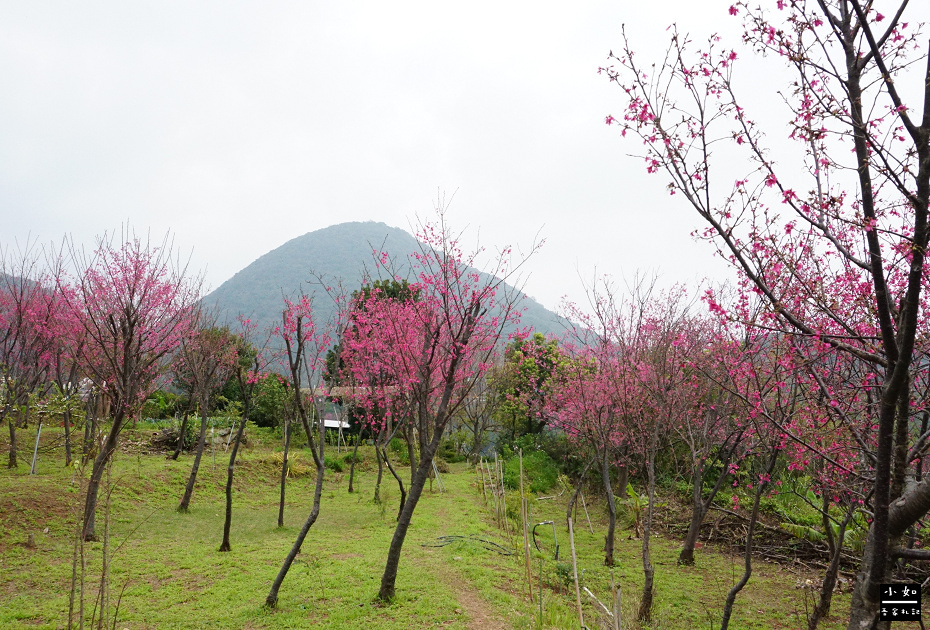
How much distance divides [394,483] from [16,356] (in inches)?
397

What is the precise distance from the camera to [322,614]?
5496mm

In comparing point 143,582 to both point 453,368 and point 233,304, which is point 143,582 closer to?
point 453,368

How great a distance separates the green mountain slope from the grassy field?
173 ft

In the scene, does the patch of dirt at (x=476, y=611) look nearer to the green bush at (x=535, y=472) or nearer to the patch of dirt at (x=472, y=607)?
the patch of dirt at (x=472, y=607)

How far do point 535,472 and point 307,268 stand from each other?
81153 mm

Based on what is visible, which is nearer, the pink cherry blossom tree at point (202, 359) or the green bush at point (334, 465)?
the pink cherry blossom tree at point (202, 359)

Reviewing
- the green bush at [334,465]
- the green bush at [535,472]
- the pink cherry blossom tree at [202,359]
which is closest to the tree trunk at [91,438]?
the pink cherry blossom tree at [202,359]

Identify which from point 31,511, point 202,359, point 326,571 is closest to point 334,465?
point 202,359

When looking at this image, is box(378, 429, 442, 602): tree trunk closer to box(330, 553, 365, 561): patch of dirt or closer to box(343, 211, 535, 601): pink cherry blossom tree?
box(343, 211, 535, 601): pink cherry blossom tree

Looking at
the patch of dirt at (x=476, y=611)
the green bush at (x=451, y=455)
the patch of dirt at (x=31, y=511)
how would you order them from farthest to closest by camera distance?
the green bush at (x=451, y=455), the patch of dirt at (x=31, y=511), the patch of dirt at (x=476, y=611)

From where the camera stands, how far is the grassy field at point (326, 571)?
549cm

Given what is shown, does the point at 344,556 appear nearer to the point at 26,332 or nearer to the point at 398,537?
the point at 398,537

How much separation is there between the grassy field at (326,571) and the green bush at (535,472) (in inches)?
86.2

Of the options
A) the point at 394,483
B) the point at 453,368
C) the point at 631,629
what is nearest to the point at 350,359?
the point at 394,483
